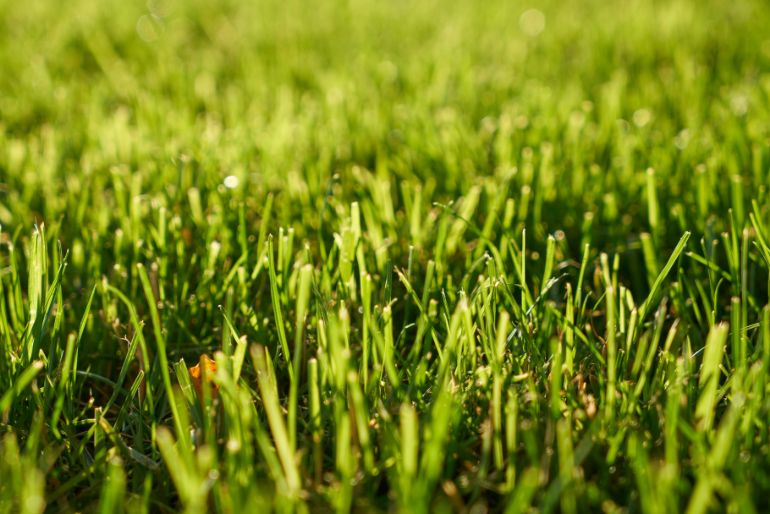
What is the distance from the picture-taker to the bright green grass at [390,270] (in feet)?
3.13

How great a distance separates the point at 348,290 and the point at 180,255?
0.37 metres

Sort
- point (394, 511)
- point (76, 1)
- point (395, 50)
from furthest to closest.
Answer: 1. point (76, 1)
2. point (395, 50)
3. point (394, 511)

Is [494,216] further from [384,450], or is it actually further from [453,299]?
[384,450]

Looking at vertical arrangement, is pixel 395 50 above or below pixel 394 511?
above

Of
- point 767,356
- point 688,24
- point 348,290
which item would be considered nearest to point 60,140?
point 348,290

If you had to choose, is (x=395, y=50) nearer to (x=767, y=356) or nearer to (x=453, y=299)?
(x=453, y=299)

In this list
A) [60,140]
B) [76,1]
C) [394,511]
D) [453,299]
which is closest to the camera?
[394,511]

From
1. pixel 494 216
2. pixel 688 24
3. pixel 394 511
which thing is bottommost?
pixel 394 511

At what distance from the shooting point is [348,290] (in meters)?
1.37

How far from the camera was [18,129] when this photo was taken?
2.43m

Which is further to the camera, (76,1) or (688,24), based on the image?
(76,1)

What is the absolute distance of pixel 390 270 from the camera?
4.07ft

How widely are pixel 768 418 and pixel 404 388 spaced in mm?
495

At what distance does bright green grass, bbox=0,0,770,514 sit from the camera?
954 millimetres
